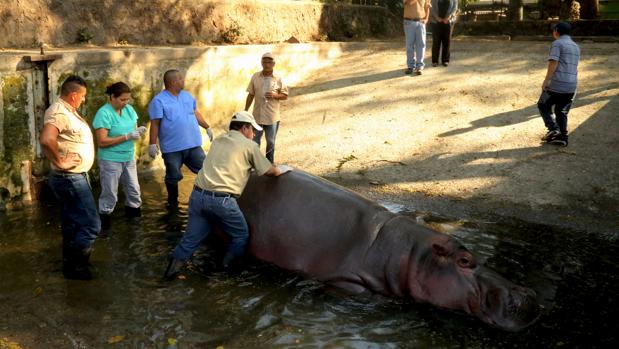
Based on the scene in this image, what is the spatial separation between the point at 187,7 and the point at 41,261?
782cm

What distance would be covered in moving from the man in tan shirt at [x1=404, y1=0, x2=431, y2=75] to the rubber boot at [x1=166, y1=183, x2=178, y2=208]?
659 centimetres

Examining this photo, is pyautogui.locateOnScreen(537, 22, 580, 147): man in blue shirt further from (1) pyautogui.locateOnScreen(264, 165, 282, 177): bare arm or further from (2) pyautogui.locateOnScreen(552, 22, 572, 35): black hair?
(1) pyautogui.locateOnScreen(264, 165, 282, 177): bare arm

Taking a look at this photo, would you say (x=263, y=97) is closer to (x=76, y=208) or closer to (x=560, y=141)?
(x=76, y=208)

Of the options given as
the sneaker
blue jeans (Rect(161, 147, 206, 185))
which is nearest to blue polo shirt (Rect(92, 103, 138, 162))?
blue jeans (Rect(161, 147, 206, 185))

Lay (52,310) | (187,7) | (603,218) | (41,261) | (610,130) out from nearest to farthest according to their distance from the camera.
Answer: (52,310) < (41,261) < (603,218) < (610,130) < (187,7)

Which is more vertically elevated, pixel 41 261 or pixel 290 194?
pixel 290 194

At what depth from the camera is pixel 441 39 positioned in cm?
1338

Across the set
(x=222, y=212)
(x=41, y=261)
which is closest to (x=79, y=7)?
(x=41, y=261)

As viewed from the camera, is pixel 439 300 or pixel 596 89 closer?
pixel 439 300

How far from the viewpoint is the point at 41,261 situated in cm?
624

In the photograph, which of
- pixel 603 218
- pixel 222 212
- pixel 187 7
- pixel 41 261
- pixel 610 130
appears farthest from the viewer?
pixel 187 7

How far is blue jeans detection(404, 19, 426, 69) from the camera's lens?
42.0 feet

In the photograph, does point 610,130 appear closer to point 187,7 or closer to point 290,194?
point 290,194

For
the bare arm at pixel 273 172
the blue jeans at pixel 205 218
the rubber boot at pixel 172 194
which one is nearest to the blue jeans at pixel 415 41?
the rubber boot at pixel 172 194
